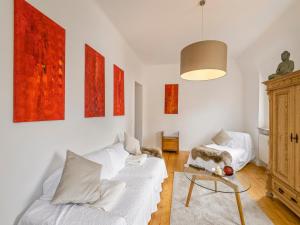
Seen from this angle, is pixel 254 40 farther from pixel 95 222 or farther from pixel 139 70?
pixel 95 222

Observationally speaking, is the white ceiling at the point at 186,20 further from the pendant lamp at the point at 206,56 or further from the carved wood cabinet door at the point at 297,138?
the carved wood cabinet door at the point at 297,138

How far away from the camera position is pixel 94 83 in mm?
2307

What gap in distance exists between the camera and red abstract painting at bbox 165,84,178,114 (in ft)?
16.8

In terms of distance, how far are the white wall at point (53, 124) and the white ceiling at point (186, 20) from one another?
40cm

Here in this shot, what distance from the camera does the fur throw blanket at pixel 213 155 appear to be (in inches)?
124

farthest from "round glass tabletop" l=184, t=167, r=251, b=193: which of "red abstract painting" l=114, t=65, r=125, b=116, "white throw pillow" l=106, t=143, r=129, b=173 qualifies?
"red abstract painting" l=114, t=65, r=125, b=116

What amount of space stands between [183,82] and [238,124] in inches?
82.3

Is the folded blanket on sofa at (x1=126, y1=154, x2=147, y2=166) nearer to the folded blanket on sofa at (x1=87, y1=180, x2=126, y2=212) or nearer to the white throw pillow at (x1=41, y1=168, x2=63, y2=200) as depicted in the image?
the folded blanket on sofa at (x1=87, y1=180, x2=126, y2=212)

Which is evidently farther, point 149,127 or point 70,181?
point 149,127

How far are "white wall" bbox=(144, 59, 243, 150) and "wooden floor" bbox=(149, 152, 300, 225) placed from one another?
4.82 feet

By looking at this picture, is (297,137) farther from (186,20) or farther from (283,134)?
(186,20)

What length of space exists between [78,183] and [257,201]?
2.50 metres

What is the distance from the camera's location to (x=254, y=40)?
3453 mm

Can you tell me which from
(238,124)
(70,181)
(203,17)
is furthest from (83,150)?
(238,124)
